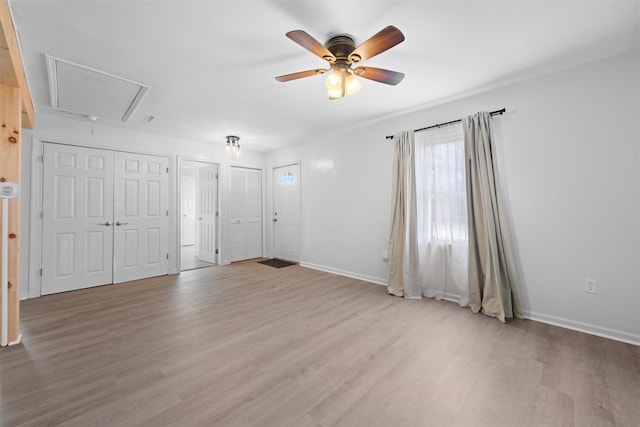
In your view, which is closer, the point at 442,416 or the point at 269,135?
the point at 442,416

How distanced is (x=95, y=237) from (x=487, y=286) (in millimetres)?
5398

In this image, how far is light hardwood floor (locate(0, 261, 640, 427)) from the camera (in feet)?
4.87

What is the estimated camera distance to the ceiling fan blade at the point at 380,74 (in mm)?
2078

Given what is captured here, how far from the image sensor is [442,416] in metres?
1.46

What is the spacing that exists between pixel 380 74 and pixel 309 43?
68 centimetres

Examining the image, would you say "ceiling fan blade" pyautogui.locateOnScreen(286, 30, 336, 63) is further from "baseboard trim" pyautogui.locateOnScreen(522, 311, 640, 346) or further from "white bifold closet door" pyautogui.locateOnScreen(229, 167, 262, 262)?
"white bifold closet door" pyautogui.locateOnScreen(229, 167, 262, 262)

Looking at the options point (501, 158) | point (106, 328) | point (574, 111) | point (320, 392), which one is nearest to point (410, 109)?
point (501, 158)

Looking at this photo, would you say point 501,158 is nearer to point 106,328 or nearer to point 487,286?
point 487,286

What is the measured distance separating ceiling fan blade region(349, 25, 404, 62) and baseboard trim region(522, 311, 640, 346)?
9.72 feet

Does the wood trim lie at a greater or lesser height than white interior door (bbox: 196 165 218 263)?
greater

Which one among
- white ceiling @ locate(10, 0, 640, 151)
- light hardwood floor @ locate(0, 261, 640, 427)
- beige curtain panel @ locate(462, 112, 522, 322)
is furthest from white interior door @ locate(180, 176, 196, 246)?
beige curtain panel @ locate(462, 112, 522, 322)

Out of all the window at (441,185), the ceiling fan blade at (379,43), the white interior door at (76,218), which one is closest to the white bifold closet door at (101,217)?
the white interior door at (76,218)

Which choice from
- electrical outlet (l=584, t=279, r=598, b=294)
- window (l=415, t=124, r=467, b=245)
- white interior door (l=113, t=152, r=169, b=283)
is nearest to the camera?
electrical outlet (l=584, t=279, r=598, b=294)

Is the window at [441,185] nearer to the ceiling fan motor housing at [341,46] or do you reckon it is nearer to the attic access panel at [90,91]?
the ceiling fan motor housing at [341,46]
